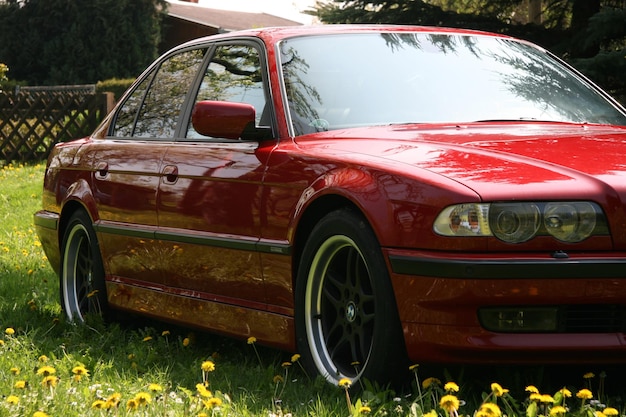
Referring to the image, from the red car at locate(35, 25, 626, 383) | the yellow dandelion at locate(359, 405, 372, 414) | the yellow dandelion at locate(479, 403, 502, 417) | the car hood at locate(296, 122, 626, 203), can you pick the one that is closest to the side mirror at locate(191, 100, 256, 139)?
the red car at locate(35, 25, 626, 383)

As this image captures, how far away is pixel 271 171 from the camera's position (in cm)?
482

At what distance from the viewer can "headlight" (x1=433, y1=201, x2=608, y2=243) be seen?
381 cm

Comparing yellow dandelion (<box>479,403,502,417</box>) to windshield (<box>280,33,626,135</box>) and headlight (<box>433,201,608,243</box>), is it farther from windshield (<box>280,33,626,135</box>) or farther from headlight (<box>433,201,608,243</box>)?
windshield (<box>280,33,626,135</box>)

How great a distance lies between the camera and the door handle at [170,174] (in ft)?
18.4

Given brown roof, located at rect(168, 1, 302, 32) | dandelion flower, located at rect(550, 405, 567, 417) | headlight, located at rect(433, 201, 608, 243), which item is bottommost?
brown roof, located at rect(168, 1, 302, 32)

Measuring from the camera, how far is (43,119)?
21312 millimetres

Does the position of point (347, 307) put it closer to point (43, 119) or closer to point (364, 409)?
point (364, 409)

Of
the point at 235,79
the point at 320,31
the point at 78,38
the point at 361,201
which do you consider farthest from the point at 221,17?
the point at 361,201

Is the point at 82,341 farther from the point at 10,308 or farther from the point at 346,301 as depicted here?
the point at 346,301

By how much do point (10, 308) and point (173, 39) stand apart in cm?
3760

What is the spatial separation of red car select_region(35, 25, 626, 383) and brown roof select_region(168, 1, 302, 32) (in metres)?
35.1

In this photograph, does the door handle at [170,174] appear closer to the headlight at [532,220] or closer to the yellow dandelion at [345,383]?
the yellow dandelion at [345,383]

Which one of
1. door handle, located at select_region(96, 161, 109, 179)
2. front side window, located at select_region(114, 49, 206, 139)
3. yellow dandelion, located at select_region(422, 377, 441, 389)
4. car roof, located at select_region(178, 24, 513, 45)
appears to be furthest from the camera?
door handle, located at select_region(96, 161, 109, 179)

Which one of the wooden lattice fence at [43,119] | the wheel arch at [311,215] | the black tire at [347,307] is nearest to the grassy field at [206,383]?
the black tire at [347,307]
